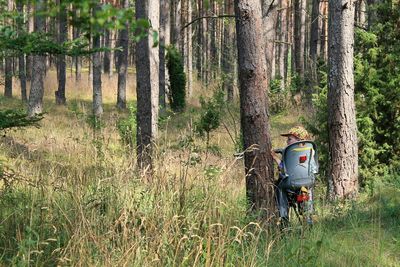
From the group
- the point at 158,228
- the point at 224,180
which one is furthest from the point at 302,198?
the point at 158,228

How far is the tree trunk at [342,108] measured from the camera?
804cm

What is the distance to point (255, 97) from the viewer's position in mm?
5387

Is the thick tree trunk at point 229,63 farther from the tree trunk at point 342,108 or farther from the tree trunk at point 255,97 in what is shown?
the tree trunk at point 255,97

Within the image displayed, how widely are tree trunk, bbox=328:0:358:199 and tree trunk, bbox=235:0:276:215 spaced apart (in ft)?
9.66

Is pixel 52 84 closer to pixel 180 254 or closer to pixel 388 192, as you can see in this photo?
pixel 388 192

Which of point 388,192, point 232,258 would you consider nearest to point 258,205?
point 232,258

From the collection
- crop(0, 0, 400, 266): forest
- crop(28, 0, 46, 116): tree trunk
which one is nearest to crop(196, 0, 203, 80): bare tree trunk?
crop(28, 0, 46, 116): tree trunk

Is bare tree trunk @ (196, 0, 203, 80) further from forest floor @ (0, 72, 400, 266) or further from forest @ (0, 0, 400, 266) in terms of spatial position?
forest floor @ (0, 72, 400, 266)

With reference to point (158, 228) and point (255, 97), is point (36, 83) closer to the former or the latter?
point (255, 97)

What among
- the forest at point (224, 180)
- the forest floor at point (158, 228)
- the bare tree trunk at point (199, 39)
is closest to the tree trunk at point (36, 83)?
the forest at point (224, 180)

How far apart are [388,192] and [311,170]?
2.72m

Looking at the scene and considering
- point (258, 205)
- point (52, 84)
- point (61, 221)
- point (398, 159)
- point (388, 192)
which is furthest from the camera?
point (52, 84)

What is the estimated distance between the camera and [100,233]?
4.19 m

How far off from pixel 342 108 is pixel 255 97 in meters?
3.09
